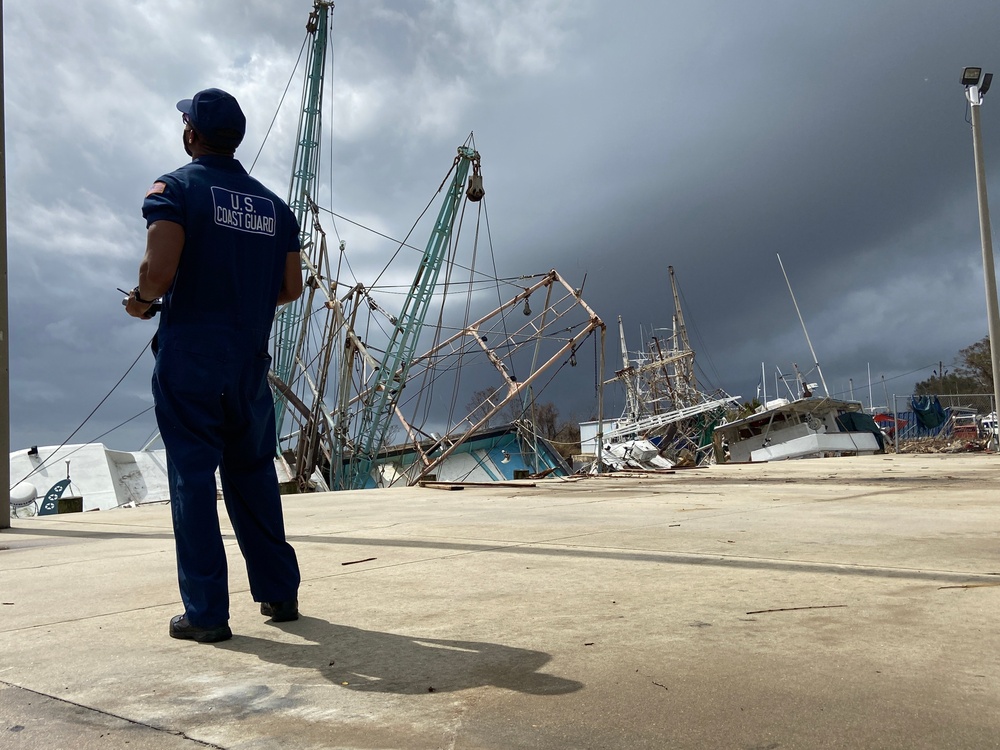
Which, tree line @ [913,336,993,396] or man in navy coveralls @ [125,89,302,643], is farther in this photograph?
tree line @ [913,336,993,396]

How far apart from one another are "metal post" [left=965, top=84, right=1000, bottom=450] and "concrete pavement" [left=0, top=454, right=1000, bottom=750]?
15883 millimetres

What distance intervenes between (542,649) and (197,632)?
900 mm

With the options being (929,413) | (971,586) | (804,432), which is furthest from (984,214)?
(971,586)

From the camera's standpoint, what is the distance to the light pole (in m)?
16.7

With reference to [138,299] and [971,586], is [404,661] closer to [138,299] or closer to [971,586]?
[138,299]

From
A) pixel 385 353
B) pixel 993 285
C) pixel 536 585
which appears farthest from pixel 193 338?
pixel 385 353

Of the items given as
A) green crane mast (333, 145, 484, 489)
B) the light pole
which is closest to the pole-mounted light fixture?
the light pole

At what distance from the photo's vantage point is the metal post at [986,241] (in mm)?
16672

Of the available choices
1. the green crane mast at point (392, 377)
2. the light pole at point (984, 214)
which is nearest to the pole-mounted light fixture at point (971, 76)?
the light pole at point (984, 214)

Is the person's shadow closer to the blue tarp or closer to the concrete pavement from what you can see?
the concrete pavement

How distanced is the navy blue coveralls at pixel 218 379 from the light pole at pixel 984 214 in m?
18.2

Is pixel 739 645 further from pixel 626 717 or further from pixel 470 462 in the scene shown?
pixel 470 462

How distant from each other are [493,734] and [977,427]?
3421 centimetres

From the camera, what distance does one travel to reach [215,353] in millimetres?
2041
